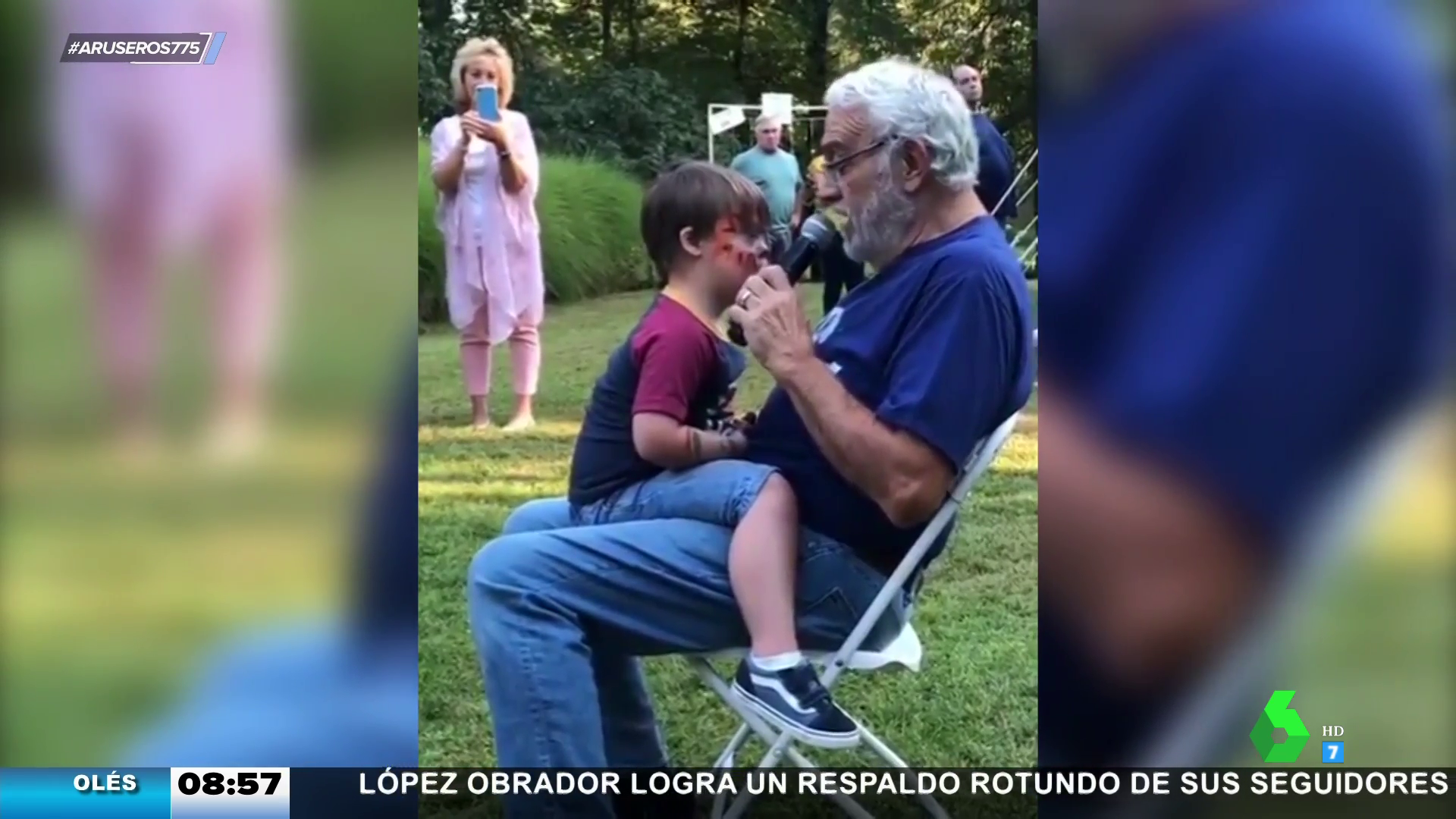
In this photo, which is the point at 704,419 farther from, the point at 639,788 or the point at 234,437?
the point at 234,437

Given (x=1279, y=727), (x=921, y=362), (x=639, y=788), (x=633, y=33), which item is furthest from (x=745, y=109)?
(x=1279, y=727)

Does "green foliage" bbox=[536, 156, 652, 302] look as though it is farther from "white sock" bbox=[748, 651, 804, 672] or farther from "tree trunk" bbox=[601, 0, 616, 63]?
"white sock" bbox=[748, 651, 804, 672]

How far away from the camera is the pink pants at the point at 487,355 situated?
2.64 meters

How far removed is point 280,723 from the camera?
2.72 m

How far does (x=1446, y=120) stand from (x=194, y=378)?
98.6 inches

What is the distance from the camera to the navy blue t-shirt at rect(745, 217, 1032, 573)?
8.23 feet

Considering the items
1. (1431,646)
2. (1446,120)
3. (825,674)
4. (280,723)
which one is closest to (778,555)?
(825,674)

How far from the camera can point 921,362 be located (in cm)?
251

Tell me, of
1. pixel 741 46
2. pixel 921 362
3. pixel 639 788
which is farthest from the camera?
pixel 639 788

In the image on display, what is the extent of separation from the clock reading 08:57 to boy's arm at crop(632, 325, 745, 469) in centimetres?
107

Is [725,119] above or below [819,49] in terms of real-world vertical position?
below

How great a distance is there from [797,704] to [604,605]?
432 millimetres

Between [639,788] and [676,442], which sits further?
[639,788]

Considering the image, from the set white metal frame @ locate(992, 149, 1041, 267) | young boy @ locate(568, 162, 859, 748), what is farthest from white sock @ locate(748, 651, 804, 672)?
white metal frame @ locate(992, 149, 1041, 267)
